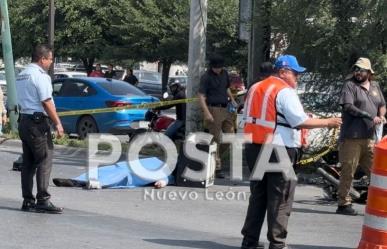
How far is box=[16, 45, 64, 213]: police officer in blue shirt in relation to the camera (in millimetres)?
8906

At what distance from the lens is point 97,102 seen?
18.8 meters

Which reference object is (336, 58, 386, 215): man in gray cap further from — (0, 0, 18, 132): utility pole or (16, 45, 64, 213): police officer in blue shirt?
(0, 0, 18, 132): utility pole

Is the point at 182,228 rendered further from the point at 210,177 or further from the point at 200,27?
the point at 200,27

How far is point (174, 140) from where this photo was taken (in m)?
14.5

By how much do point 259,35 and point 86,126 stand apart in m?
5.95

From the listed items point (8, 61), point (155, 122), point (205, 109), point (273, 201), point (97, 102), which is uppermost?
point (8, 61)

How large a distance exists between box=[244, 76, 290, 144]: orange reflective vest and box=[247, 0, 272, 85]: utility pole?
641 cm

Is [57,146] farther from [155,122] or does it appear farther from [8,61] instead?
[8,61]

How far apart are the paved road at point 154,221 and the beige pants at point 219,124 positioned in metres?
0.68

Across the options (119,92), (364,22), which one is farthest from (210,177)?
(119,92)

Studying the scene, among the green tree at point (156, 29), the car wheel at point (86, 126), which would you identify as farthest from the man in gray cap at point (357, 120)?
the green tree at point (156, 29)

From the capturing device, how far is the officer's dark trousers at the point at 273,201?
23.3 feet

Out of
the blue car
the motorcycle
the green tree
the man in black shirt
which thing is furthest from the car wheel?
the green tree

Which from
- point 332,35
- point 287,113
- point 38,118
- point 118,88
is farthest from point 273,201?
point 118,88
